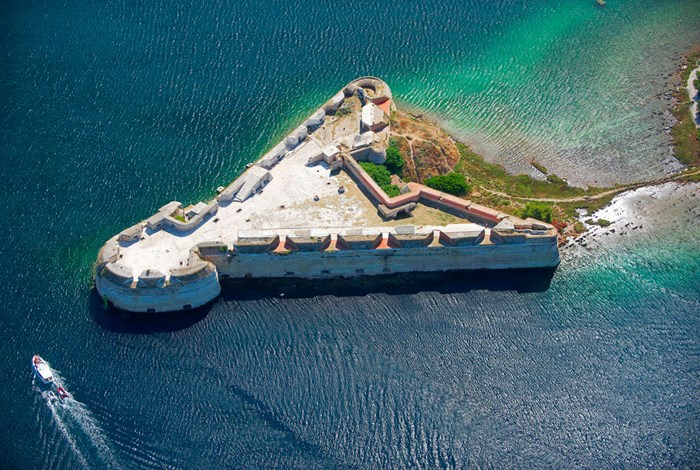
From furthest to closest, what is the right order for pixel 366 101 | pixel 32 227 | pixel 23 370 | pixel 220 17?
pixel 220 17 < pixel 366 101 < pixel 32 227 < pixel 23 370

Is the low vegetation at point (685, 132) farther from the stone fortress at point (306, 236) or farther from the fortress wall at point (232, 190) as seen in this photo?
the fortress wall at point (232, 190)

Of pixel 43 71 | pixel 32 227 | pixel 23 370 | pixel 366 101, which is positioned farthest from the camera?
pixel 43 71

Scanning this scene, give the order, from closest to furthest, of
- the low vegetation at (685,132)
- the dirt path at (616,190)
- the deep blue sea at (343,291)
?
the deep blue sea at (343,291) → the dirt path at (616,190) → the low vegetation at (685,132)

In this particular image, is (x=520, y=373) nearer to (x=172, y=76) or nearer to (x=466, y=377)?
(x=466, y=377)

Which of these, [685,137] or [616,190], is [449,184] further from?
[685,137]

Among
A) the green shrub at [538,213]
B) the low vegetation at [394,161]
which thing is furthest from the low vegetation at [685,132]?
the low vegetation at [394,161]

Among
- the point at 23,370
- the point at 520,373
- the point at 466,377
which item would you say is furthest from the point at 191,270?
the point at 520,373
